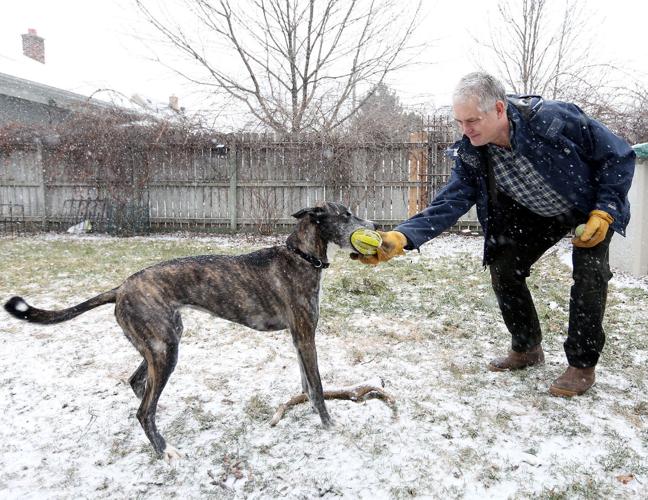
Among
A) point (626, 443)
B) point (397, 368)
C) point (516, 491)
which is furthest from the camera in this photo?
point (397, 368)

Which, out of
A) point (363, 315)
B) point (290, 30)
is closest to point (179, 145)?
point (290, 30)

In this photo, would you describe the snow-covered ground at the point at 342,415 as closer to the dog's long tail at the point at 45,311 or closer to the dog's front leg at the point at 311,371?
the dog's front leg at the point at 311,371

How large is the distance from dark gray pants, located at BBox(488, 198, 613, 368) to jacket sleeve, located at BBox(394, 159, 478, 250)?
29 centimetres

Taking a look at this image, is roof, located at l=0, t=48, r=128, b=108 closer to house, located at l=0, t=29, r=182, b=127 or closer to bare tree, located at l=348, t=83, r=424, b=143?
house, located at l=0, t=29, r=182, b=127

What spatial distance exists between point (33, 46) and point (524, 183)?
24.2m

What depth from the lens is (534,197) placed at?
9.43 ft

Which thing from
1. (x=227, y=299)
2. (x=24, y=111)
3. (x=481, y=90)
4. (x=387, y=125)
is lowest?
(x=227, y=299)

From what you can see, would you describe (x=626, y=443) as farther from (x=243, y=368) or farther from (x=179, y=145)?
(x=179, y=145)

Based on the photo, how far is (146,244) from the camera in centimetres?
952

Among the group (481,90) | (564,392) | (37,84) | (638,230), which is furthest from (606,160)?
(37,84)

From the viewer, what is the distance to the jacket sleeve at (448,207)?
3059 millimetres

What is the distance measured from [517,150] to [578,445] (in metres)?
1.62

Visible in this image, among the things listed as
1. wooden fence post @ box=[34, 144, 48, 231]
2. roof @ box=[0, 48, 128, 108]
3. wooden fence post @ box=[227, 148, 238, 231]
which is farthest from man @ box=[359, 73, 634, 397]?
roof @ box=[0, 48, 128, 108]

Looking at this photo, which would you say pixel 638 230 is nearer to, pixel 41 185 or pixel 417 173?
pixel 417 173
